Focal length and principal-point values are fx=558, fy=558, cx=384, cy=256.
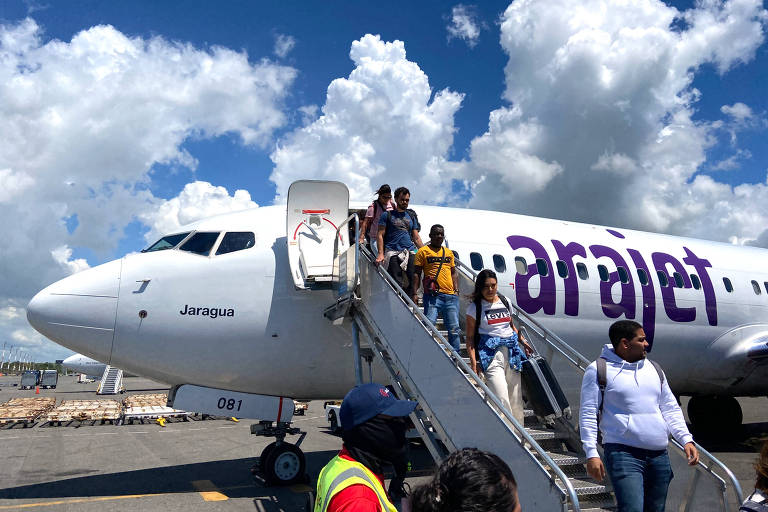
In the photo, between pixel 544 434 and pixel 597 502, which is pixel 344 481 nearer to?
pixel 597 502

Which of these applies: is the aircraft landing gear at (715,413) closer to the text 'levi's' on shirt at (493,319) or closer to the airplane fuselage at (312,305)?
the airplane fuselage at (312,305)

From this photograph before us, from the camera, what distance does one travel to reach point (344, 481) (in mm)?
1904

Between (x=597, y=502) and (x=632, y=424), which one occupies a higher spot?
(x=632, y=424)

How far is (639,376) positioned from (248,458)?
9.87 metres

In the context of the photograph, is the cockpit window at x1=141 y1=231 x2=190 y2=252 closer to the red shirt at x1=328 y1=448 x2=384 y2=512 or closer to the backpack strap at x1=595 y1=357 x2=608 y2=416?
the backpack strap at x1=595 y1=357 x2=608 y2=416

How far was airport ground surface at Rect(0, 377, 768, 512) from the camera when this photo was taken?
7.95 metres

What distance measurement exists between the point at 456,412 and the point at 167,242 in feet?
17.8

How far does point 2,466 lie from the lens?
36.2ft

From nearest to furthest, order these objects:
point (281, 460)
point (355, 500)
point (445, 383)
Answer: point (355, 500), point (445, 383), point (281, 460)

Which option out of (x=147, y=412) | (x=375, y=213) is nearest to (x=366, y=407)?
(x=375, y=213)

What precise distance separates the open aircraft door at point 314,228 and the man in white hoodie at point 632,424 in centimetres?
442

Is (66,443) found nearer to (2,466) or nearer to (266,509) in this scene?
(2,466)

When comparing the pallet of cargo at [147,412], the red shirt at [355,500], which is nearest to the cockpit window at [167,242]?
the red shirt at [355,500]

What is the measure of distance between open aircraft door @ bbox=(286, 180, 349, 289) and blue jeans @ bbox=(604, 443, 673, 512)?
15.3ft
